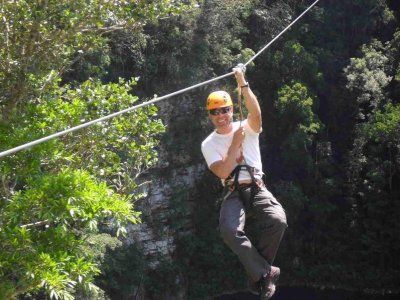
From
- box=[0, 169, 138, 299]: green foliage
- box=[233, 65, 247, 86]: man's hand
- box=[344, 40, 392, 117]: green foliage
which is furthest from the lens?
box=[344, 40, 392, 117]: green foliage

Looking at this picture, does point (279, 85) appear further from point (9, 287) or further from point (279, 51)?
point (9, 287)

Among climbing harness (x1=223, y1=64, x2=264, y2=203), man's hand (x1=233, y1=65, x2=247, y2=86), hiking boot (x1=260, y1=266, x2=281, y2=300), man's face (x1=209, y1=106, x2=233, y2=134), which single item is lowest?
hiking boot (x1=260, y1=266, x2=281, y2=300)

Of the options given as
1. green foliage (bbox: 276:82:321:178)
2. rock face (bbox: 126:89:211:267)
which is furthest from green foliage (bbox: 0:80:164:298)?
green foliage (bbox: 276:82:321:178)

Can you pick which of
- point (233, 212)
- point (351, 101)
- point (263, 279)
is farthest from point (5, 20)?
point (351, 101)

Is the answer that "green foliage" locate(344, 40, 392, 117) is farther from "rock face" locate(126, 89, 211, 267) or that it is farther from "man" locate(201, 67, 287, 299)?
"man" locate(201, 67, 287, 299)

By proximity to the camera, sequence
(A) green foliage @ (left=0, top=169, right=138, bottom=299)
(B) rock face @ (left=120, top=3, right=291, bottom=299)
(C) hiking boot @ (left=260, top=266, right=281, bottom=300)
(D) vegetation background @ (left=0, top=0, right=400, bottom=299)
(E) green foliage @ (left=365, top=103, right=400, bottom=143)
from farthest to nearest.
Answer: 1. (B) rock face @ (left=120, top=3, right=291, bottom=299)
2. (E) green foliage @ (left=365, top=103, right=400, bottom=143)
3. (D) vegetation background @ (left=0, top=0, right=400, bottom=299)
4. (A) green foliage @ (left=0, top=169, right=138, bottom=299)
5. (C) hiking boot @ (left=260, top=266, right=281, bottom=300)

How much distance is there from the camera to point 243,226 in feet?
10.2

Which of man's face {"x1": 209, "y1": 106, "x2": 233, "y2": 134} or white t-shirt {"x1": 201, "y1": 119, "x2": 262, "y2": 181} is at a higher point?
man's face {"x1": 209, "y1": 106, "x2": 233, "y2": 134}

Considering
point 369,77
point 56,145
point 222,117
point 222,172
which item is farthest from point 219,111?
point 369,77

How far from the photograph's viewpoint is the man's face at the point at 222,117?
3.07 metres

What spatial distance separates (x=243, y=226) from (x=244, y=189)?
201 mm

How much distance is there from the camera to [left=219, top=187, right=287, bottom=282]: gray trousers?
2.98 meters

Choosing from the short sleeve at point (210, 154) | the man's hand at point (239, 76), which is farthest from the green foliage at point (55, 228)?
the man's hand at point (239, 76)

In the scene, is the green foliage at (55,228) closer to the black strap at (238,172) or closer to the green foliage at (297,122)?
the black strap at (238,172)
